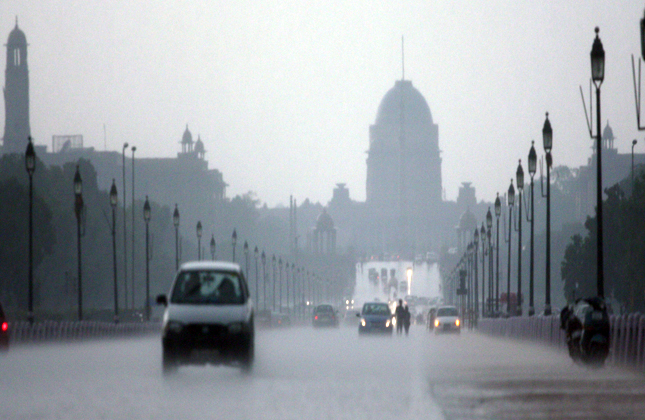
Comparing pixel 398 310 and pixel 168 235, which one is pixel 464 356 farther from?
pixel 168 235

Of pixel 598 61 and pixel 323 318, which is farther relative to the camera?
pixel 323 318

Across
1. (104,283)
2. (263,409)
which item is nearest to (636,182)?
(104,283)

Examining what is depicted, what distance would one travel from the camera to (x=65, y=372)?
25297mm

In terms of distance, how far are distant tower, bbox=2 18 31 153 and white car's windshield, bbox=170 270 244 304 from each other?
146656 mm

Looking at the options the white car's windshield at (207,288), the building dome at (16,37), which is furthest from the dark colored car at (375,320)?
the building dome at (16,37)

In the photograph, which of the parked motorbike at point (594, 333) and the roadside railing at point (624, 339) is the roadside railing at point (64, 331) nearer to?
the roadside railing at point (624, 339)

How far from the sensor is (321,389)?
21016 millimetres

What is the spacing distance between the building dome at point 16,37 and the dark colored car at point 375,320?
111 meters

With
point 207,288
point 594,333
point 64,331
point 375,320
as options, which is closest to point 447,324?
point 375,320

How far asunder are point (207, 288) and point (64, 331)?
2397cm

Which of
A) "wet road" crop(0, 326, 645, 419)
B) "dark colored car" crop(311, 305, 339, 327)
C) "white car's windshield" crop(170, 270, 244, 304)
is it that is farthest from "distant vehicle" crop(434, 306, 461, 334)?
"white car's windshield" crop(170, 270, 244, 304)

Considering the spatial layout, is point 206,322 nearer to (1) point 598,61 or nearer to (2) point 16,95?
(1) point 598,61

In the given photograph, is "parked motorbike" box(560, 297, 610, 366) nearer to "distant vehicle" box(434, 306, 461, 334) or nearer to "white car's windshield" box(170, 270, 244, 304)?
"white car's windshield" box(170, 270, 244, 304)

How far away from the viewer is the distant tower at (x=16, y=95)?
168 m
